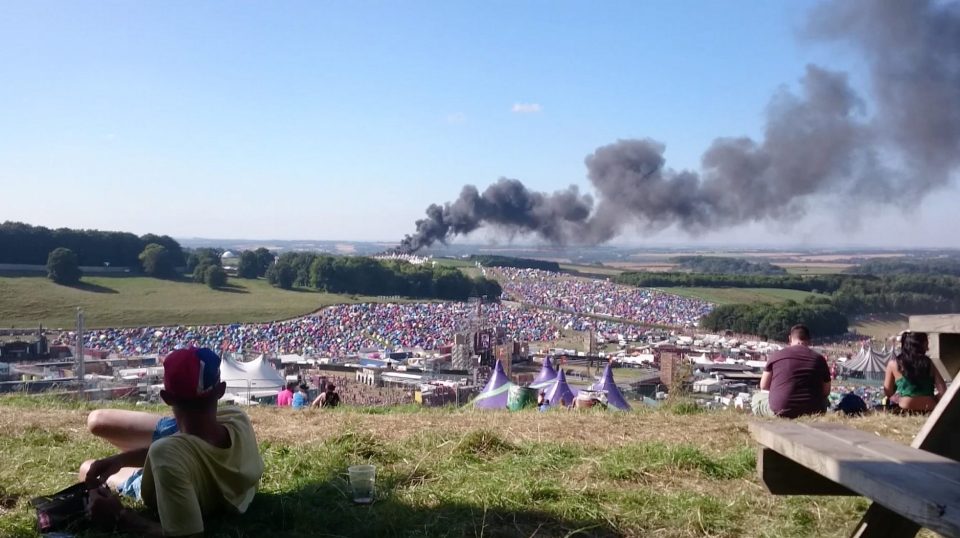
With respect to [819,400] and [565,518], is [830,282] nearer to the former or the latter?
[819,400]

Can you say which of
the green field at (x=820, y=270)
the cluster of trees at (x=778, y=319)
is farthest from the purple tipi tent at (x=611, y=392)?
the green field at (x=820, y=270)

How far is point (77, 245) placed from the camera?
54406 millimetres

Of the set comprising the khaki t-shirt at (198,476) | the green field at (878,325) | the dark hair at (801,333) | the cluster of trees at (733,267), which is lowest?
the green field at (878,325)

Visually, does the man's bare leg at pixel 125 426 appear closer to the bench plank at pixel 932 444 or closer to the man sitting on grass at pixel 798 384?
the bench plank at pixel 932 444

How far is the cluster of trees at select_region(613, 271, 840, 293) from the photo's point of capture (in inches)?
1761

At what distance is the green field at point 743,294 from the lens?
136 feet

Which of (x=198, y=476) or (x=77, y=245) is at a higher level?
(x=77, y=245)

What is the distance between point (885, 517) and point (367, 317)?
45222 millimetres

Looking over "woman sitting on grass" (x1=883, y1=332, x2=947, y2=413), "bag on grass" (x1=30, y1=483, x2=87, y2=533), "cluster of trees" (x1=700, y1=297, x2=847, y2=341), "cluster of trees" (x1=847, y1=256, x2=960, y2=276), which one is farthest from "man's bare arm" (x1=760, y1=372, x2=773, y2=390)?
"cluster of trees" (x1=847, y1=256, x2=960, y2=276)

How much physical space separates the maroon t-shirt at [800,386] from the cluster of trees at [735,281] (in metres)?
37.2

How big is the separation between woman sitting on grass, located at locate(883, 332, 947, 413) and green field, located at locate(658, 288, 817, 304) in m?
33.8

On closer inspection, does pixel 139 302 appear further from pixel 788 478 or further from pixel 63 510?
pixel 788 478

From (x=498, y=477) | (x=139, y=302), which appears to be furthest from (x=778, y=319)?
(x=139, y=302)

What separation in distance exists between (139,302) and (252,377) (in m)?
30.8
